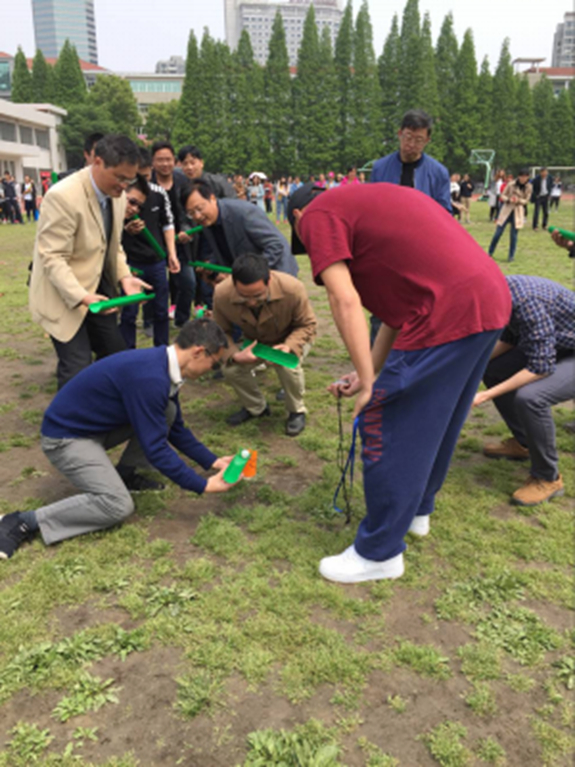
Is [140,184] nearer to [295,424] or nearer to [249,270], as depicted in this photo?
[249,270]

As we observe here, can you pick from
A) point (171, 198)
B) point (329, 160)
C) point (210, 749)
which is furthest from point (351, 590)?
point (329, 160)

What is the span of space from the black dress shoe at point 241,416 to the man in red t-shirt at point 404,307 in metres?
2.24

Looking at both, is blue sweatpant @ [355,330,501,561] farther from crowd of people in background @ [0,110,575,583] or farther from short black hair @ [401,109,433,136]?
short black hair @ [401,109,433,136]

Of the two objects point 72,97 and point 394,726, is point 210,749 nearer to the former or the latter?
point 394,726

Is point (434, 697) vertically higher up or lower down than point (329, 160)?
lower down

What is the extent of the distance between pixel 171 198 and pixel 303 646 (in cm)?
471

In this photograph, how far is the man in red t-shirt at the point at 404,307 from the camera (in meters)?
2.34

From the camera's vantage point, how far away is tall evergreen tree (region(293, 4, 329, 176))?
58625 mm

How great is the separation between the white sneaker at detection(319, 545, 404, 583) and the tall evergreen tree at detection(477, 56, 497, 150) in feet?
199

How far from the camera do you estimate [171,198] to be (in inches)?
235

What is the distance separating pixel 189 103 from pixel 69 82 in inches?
706

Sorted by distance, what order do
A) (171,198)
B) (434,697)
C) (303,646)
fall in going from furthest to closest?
(171,198)
(303,646)
(434,697)

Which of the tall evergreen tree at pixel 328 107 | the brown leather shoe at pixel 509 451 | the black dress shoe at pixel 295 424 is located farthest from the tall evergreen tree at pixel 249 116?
the brown leather shoe at pixel 509 451

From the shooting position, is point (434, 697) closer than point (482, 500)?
Yes
